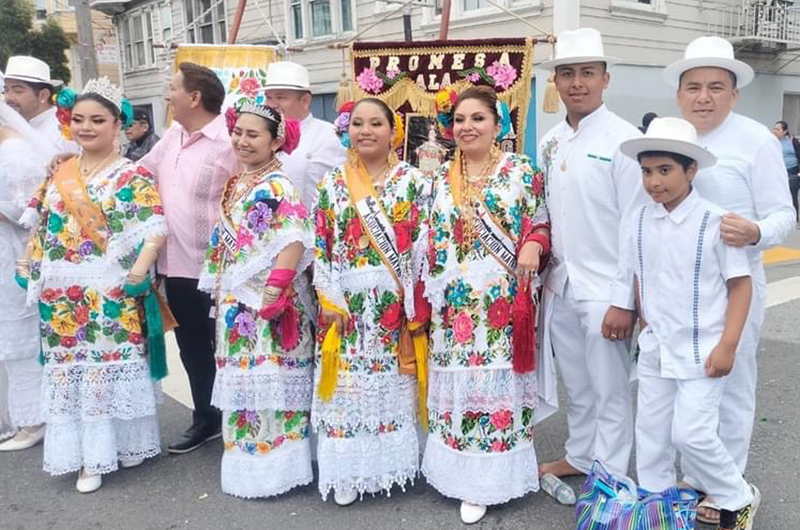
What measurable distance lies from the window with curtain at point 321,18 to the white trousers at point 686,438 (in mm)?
12371

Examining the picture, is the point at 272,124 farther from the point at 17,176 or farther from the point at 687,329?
the point at 687,329

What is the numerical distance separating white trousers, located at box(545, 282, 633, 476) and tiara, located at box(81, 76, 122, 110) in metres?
2.23

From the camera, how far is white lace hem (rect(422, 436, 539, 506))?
3.08 m

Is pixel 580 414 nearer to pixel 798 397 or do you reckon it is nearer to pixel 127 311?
pixel 798 397

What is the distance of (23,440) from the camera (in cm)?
408

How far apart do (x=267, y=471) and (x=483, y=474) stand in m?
0.98

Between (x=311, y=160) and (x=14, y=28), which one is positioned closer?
(x=311, y=160)

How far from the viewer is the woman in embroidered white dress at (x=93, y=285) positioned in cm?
337

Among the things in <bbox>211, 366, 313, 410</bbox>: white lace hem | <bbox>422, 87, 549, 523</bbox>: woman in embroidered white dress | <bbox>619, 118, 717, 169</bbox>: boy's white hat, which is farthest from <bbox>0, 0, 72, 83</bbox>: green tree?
<bbox>619, 118, 717, 169</bbox>: boy's white hat

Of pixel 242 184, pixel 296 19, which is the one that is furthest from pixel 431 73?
pixel 296 19

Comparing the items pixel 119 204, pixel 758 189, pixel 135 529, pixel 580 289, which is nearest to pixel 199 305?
pixel 119 204

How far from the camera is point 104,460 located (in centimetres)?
350

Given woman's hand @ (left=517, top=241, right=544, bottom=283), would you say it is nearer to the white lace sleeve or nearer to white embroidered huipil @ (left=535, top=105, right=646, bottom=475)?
white embroidered huipil @ (left=535, top=105, right=646, bottom=475)

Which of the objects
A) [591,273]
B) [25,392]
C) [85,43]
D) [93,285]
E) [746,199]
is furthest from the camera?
[85,43]
